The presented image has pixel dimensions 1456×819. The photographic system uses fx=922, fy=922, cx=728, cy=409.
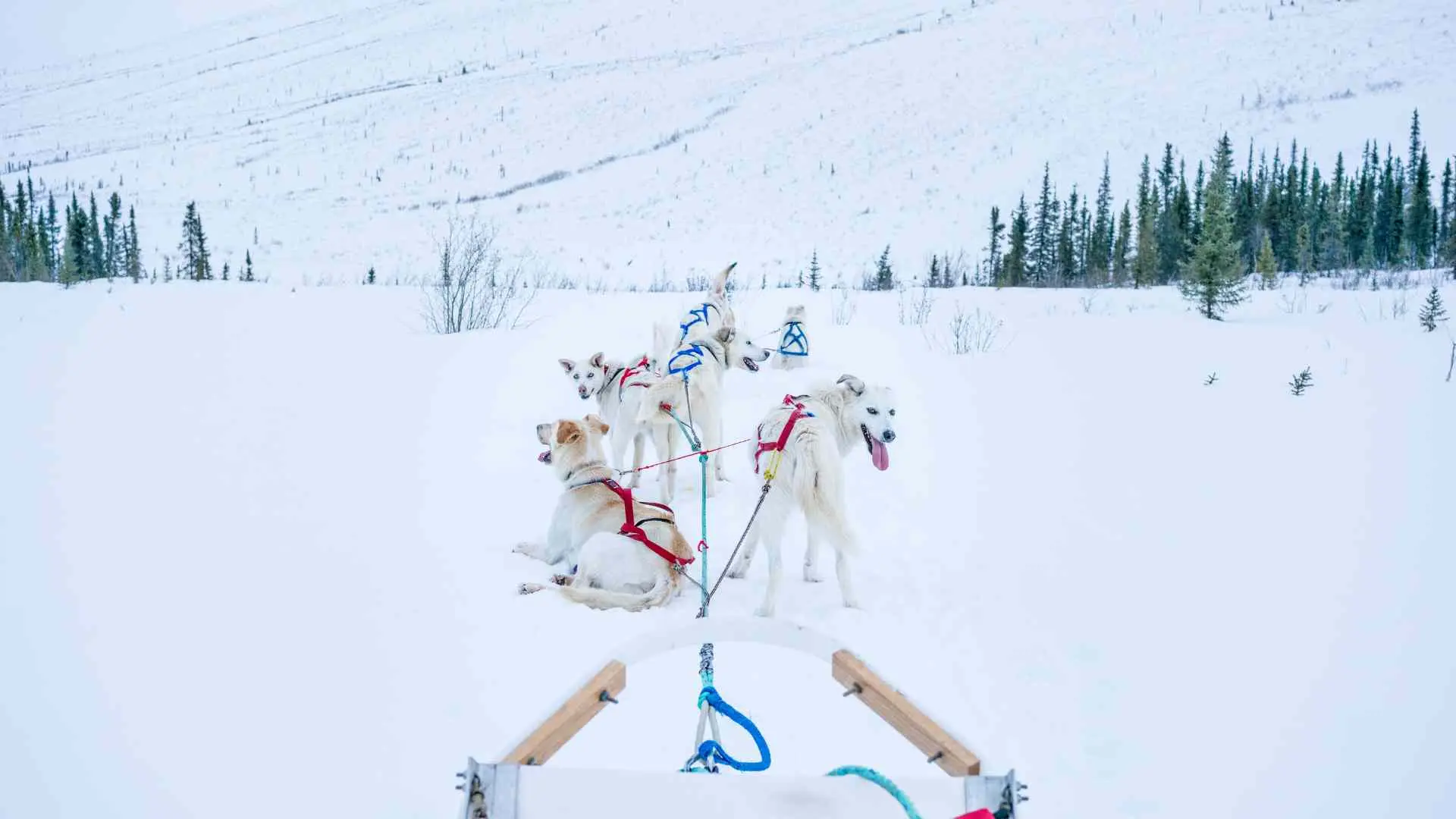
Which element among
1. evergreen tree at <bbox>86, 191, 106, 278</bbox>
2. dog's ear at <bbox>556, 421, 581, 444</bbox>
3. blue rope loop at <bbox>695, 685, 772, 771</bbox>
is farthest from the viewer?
evergreen tree at <bbox>86, 191, 106, 278</bbox>

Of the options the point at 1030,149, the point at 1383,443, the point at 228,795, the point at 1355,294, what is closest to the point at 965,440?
the point at 1383,443

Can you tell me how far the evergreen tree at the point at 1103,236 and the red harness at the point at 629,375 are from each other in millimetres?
16635

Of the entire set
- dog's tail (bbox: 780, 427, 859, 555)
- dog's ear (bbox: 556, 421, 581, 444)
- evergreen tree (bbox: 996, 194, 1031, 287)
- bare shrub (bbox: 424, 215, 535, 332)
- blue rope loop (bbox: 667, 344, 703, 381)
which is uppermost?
evergreen tree (bbox: 996, 194, 1031, 287)

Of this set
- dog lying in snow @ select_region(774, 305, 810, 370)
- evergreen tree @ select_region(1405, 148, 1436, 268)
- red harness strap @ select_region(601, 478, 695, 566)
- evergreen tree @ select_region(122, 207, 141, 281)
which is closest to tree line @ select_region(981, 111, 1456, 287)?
evergreen tree @ select_region(1405, 148, 1436, 268)

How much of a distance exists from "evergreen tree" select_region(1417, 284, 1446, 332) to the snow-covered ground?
18 centimetres

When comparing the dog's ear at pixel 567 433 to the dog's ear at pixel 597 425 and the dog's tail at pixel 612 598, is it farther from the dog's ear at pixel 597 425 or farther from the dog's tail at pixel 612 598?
the dog's tail at pixel 612 598

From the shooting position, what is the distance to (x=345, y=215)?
84.1 feet

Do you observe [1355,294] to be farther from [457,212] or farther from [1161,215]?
[457,212]

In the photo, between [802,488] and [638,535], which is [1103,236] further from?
[638,535]

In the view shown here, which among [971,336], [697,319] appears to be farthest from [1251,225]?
[697,319]

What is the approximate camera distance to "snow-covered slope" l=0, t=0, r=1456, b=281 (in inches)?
1003

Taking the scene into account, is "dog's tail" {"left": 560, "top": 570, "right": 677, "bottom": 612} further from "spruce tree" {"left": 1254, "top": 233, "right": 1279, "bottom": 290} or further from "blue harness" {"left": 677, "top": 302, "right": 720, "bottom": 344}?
"spruce tree" {"left": 1254, "top": 233, "right": 1279, "bottom": 290}

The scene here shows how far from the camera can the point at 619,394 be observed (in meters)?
6.03

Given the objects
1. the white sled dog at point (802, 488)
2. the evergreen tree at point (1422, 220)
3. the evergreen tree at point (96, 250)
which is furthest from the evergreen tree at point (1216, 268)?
the evergreen tree at point (96, 250)
